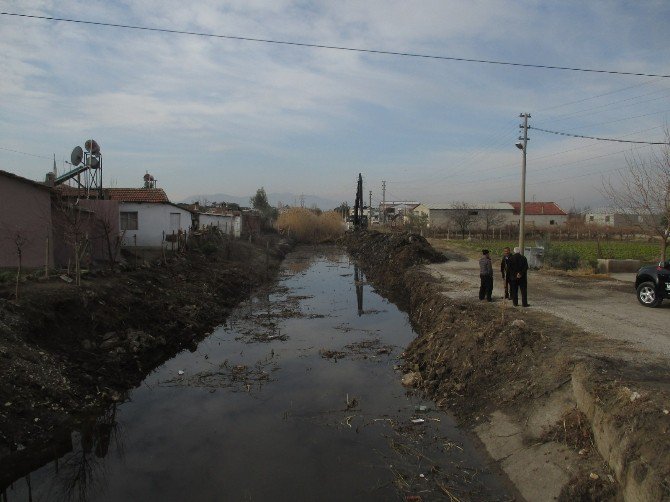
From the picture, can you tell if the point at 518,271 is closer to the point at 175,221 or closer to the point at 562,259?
the point at 562,259

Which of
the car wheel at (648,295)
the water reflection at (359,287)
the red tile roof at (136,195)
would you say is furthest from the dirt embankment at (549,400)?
the red tile roof at (136,195)

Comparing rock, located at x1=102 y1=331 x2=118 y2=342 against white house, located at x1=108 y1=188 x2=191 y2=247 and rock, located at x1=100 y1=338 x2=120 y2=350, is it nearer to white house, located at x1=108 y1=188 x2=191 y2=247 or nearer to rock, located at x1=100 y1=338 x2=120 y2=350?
rock, located at x1=100 y1=338 x2=120 y2=350

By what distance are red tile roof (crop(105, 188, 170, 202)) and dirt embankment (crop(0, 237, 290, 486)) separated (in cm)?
1131

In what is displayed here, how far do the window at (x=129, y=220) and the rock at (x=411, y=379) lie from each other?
23.1m

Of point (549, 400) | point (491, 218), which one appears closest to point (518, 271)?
point (549, 400)

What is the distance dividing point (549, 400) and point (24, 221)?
15574 mm

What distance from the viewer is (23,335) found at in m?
9.82

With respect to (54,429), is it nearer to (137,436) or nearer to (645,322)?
(137,436)

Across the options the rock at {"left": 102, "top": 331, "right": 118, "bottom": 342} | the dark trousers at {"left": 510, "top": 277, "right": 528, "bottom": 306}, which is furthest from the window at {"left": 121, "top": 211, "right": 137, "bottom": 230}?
the dark trousers at {"left": 510, "top": 277, "right": 528, "bottom": 306}

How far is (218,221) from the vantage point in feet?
145

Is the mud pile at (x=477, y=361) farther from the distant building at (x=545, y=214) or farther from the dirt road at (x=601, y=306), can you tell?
the distant building at (x=545, y=214)

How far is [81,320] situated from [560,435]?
1014cm

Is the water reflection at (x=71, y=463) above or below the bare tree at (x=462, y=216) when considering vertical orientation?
below

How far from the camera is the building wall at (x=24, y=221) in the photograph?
15.3 m
